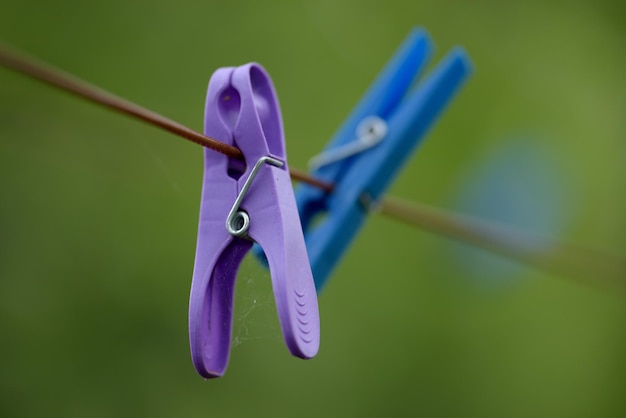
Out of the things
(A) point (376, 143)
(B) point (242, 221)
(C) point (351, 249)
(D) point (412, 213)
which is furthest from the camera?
(C) point (351, 249)

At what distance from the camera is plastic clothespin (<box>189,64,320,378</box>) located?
1.75ft

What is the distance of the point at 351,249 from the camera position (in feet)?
7.77

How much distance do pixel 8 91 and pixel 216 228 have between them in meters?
1.58

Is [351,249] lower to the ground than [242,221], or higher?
lower

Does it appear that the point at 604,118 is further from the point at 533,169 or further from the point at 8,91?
the point at 8,91

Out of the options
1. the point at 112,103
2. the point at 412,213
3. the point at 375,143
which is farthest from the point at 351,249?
the point at 112,103

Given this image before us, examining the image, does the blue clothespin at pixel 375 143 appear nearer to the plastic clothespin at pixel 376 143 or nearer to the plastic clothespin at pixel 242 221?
the plastic clothespin at pixel 376 143

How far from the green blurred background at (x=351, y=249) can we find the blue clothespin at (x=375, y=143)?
0.48 m

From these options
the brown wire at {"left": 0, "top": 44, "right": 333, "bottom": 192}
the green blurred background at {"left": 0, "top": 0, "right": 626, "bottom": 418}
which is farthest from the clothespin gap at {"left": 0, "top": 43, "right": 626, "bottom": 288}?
the green blurred background at {"left": 0, "top": 0, "right": 626, "bottom": 418}

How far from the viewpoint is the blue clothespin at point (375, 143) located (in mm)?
844

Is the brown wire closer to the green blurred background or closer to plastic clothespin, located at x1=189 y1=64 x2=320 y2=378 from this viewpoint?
plastic clothespin, located at x1=189 y1=64 x2=320 y2=378

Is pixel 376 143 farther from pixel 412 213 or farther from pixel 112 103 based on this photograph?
pixel 112 103

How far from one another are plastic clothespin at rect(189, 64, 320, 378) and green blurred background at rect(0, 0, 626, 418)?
0.71 metres

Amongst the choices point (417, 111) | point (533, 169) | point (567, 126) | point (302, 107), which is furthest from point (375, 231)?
point (417, 111)
